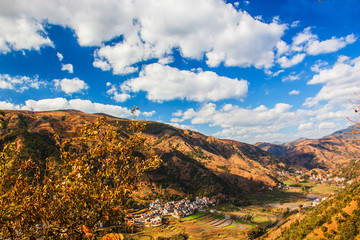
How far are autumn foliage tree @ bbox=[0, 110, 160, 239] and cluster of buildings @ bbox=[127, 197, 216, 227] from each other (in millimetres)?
104875

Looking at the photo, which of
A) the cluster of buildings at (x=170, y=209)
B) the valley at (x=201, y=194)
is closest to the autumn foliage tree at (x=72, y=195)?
the valley at (x=201, y=194)

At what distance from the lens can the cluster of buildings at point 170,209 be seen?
100m

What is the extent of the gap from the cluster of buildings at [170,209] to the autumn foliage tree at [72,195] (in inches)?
4129

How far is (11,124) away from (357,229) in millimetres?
232110

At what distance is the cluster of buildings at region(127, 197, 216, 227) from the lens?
3943 inches

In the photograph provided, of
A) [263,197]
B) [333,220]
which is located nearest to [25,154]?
[333,220]

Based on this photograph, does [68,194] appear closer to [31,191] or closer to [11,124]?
[31,191]

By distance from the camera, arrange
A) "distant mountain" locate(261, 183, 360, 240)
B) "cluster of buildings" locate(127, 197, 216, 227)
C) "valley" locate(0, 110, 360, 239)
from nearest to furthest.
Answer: "distant mountain" locate(261, 183, 360, 240) < "valley" locate(0, 110, 360, 239) < "cluster of buildings" locate(127, 197, 216, 227)

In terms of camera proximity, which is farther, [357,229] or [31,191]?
[357,229]

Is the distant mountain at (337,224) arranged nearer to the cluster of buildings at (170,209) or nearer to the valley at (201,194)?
the valley at (201,194)

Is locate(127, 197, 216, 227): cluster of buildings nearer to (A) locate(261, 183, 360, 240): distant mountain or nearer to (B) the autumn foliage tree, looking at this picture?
(A) locate(261, 183, 360, 240): distant mountain

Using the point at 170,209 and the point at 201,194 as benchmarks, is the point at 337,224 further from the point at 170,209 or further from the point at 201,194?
the point at 201,194

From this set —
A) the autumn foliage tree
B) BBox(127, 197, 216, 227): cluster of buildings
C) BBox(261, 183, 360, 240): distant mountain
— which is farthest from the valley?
the autumn foliage tree

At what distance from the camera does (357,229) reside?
125 feet
